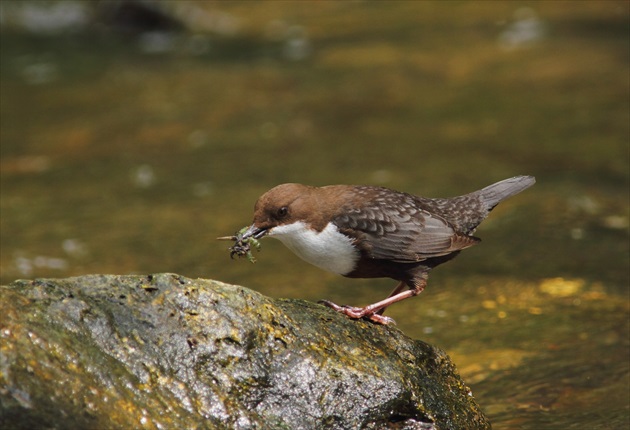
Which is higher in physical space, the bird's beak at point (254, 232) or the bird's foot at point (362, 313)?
the bird's beak at point (254, 232)

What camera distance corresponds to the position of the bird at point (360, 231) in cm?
411

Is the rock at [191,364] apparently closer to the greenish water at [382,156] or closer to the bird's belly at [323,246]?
the bird's belly at [323,246]

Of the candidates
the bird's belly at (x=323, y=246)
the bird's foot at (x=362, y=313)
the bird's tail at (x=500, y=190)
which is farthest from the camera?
the bird's tail at (x=500, y=190)

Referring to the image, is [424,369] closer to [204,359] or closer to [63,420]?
[204,359]

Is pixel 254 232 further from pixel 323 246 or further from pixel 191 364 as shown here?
pixel 191 364

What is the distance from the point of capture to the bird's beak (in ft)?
13.5

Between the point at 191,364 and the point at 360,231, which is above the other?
the point at 191,364

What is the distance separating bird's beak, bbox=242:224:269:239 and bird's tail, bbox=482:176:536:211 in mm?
1344

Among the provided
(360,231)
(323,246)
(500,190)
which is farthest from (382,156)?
(323,246)

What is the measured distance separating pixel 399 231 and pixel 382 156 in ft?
16.5

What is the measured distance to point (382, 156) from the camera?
Result: 9.27 m

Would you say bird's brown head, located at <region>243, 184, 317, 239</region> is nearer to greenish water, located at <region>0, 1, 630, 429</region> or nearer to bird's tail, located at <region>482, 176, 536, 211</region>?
bird's tail, located at <region>482, 176, 536, 211</region>

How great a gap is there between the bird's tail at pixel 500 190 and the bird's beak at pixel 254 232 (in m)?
1.34

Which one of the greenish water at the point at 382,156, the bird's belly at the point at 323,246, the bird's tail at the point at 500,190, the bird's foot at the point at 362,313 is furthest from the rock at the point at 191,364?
the bird's tail at the point at 500,190
